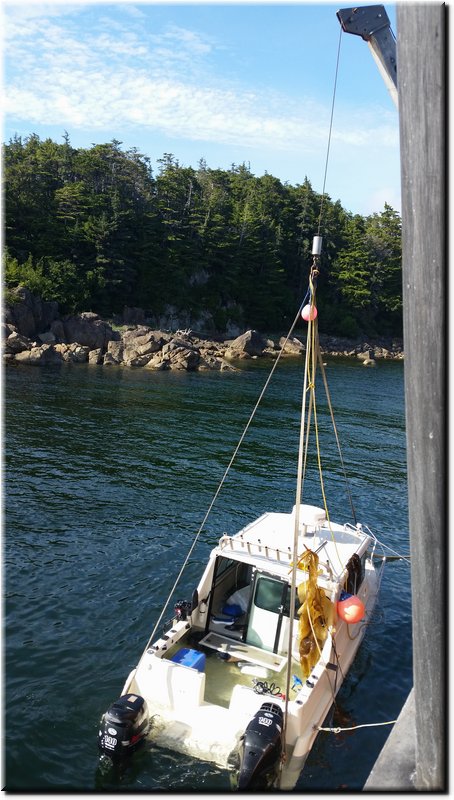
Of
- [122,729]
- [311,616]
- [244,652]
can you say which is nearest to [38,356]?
[244,652]

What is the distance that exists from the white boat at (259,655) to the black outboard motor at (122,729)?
0.02 m

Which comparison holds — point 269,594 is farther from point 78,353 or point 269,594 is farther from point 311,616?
point 78,353

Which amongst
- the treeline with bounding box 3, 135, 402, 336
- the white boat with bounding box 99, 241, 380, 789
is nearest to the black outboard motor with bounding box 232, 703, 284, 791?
the white boat with bounding box 99, 241, 380, 789

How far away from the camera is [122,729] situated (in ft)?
27.4

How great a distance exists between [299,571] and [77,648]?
4.82m

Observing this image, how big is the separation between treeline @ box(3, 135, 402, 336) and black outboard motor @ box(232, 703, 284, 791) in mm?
53893

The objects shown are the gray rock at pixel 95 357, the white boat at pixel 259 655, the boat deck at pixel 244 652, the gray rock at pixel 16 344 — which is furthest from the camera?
the gray rock at pixel 95 357

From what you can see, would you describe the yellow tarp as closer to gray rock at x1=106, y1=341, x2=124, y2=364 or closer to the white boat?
the white boat

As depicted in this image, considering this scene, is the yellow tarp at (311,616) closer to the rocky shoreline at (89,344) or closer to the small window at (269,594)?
the small window at (269,594)

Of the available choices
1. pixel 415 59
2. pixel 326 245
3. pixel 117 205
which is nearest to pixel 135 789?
pixel 415 59

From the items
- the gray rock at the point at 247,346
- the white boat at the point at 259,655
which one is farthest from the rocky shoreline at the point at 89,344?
the white boat at the point at 259,655

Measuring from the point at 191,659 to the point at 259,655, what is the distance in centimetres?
178

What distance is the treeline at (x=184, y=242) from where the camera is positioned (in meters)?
66.8

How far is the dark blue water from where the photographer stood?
368 inches
